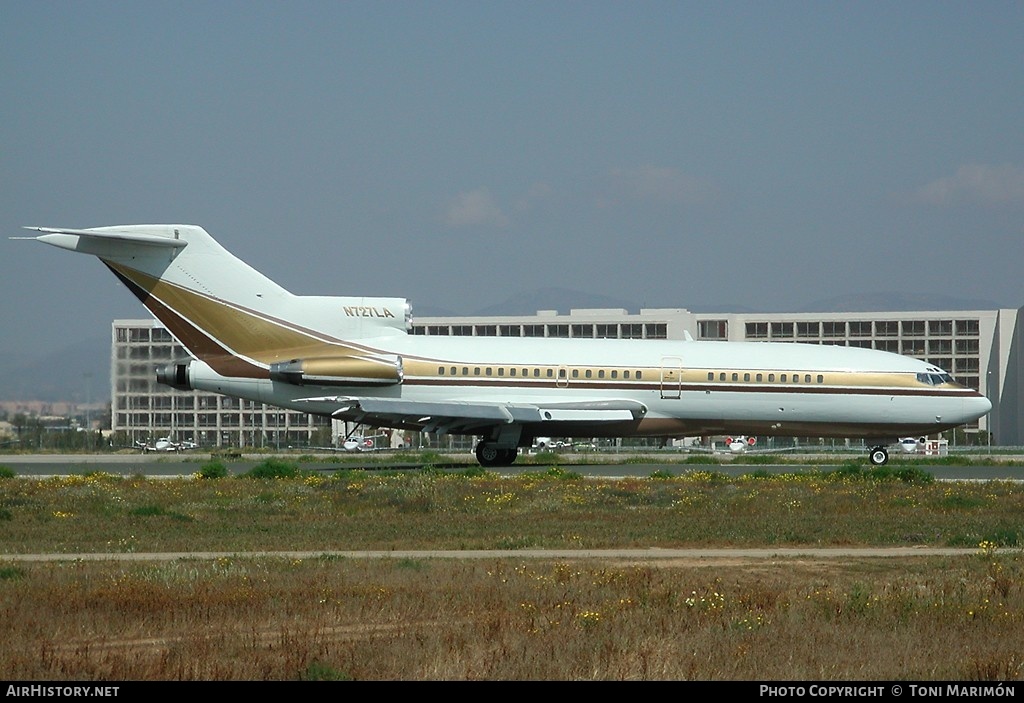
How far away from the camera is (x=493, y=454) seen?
3844 centimetres

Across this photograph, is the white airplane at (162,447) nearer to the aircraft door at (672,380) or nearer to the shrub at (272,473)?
the shrub at (272,473)

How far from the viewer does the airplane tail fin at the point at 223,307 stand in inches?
1487

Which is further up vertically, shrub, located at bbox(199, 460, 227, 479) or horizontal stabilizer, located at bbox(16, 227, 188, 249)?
horizontal stabilizer, located at bbox(16, 227, 188, 249)

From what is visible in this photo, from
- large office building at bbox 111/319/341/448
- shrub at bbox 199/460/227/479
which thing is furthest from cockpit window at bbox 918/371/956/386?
large office building at bbox 111/319/341/448

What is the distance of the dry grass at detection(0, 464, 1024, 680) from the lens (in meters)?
10.5

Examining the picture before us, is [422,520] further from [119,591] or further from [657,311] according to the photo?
[657,311]

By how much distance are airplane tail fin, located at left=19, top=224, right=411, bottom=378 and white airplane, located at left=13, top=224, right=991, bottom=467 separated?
0.10 ft

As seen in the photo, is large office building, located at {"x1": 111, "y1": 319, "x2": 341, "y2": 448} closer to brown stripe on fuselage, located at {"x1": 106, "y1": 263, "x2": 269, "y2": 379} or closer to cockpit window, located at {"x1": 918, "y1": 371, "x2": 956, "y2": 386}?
brown stripe on fuselage, located at {"x1": 106, "y1": 263, "x2": 269, "y2": 379}

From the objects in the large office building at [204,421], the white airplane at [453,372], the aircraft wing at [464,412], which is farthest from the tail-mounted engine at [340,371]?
the large office building at [204,421]

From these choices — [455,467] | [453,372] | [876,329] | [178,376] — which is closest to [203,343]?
[178,376]

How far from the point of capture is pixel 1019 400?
109 m

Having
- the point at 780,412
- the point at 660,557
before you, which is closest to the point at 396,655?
the point at 660,557

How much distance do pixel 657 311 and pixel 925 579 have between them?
110499 millimetres

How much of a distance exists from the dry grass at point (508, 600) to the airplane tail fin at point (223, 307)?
A: 15096 millimetres
